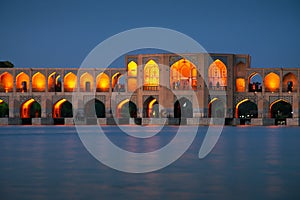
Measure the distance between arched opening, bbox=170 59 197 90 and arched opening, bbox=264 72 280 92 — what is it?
4.97m

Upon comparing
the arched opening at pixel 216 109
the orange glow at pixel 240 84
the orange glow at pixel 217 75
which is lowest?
the arched opening at pixel 216 109

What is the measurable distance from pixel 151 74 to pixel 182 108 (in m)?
3.85

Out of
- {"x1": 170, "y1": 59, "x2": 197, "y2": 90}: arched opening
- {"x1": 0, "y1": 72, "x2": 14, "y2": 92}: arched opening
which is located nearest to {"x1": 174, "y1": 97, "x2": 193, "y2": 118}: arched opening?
{"x1": 170, "y1": 59, "x2": 197, "y2": 90}: arched opening

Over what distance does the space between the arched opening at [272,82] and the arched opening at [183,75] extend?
497 centimetres

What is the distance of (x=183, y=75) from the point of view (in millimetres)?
32188

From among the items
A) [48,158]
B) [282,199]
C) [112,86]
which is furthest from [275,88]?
[282,199]

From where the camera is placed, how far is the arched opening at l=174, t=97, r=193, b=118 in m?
32.8

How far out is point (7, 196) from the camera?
4648mm

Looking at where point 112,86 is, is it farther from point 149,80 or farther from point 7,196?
point 7,196

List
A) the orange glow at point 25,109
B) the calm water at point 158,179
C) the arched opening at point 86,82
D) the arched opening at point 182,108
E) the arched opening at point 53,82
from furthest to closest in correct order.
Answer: the arched opening at point 53,82 → the arched opening at point 86,82 → the orange glow at point 25,109 → the arched opening at point 182,108 → the calm water at point 158,179

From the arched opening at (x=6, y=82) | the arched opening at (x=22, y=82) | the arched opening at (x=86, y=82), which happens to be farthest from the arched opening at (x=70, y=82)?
the arched opening at (x=6, y=82)

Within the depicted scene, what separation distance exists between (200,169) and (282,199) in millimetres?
2371

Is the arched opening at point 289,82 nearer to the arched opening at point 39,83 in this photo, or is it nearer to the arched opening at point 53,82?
the arched opening at point 53,82

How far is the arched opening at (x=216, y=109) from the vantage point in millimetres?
31541
